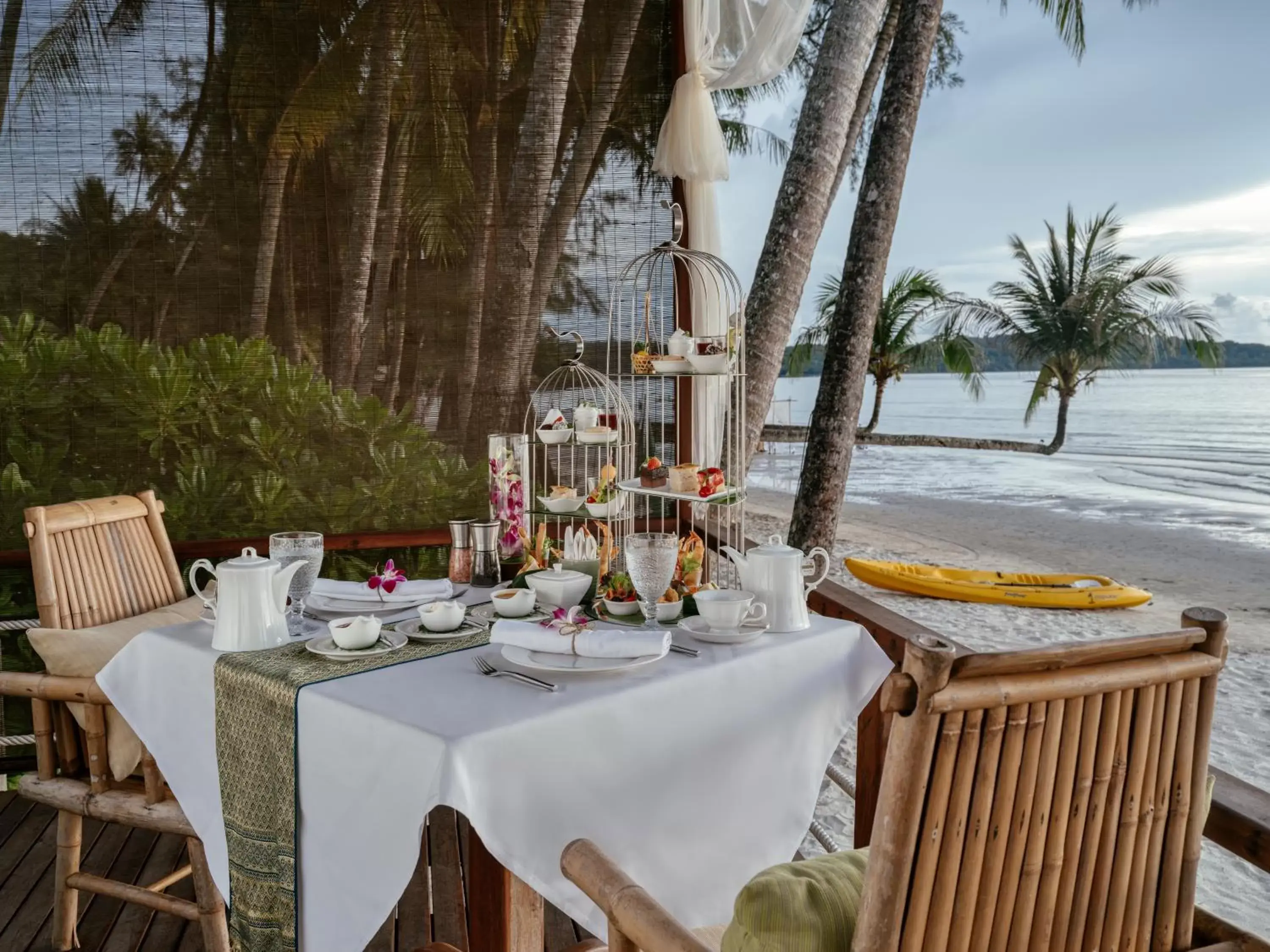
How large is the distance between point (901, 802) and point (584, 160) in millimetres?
3285

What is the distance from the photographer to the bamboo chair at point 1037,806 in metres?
0.98

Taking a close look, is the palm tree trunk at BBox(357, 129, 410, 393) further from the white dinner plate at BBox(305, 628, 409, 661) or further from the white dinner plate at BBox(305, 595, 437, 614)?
the white dinner plate at BBox(305, 628, 409, 661)

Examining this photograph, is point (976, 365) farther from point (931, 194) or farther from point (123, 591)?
point (123, 591)

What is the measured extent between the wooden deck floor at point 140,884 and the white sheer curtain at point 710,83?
1.54 metres

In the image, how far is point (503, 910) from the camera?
152 cm

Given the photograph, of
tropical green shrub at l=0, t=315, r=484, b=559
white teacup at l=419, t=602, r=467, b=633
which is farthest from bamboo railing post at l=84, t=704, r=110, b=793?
tropical green shrub at l=0, t=315, r=484, b=559

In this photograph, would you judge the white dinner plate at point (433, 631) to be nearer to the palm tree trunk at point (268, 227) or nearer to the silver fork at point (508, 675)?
the silver fork at point (508, 675)

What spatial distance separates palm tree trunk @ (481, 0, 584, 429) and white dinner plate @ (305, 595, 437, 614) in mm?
1926

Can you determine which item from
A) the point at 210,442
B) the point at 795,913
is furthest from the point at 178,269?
the point at 795,913

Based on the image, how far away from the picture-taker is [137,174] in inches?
138

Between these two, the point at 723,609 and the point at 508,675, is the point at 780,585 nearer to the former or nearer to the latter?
the point at 723,609

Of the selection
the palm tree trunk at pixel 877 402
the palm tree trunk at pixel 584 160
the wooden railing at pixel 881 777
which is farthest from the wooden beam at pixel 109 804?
the palm tree trunk at pixel 877 402

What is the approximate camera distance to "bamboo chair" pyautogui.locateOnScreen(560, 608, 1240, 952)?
38.4 inches

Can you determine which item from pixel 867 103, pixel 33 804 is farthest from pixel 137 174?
pixel 867 103
